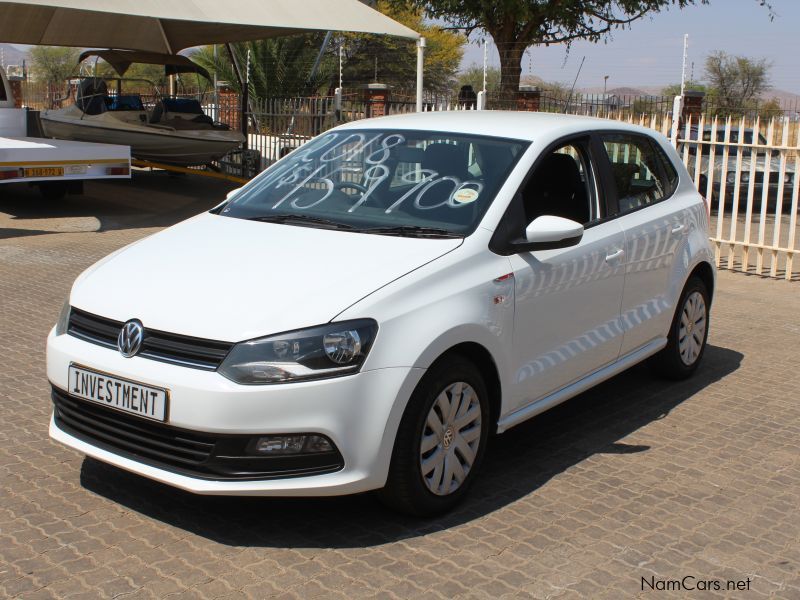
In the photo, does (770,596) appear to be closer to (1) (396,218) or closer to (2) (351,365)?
(2) (351,365)

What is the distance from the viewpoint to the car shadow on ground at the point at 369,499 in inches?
160

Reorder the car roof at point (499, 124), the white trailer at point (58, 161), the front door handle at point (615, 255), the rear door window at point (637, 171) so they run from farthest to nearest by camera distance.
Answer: the white trailer at point (58, 161)
the rear door window at point (637, 171)
the front door handle at point (615, 255)
the car roof at point (499, 124)

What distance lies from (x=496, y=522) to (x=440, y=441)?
47 cm

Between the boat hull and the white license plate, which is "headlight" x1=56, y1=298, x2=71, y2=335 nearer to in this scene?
the white license plate

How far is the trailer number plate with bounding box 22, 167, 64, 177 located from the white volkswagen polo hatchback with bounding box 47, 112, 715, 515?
8619mm

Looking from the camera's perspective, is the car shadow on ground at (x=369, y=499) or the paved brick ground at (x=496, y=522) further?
the car shadow on ground at (x=369, y=499)

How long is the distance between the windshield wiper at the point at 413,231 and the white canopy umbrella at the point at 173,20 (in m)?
9.04

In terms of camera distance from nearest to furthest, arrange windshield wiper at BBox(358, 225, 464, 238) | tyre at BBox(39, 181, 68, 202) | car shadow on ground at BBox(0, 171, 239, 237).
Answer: windshield wiper at BBox(358, 225, 464, 238)
car shadow on ground at BBox(0, 171, 239, 237)
tyre at BBox(39, 181, 68, 202)

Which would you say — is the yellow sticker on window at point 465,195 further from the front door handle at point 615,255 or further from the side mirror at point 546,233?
the front door handle at point 615,255

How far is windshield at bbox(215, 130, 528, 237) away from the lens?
466 centimetres

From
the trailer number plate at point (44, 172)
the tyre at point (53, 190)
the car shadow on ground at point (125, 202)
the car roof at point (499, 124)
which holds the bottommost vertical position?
the car shadow on ground at point (125, 202)

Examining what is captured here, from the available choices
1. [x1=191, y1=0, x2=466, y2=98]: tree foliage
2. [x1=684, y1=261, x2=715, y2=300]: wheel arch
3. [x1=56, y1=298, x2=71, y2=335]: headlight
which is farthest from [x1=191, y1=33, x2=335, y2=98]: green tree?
[x1=56, y1=298, x2=71, y2=335]: headlight

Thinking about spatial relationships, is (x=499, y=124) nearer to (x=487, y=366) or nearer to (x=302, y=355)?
(x=487, y=366)

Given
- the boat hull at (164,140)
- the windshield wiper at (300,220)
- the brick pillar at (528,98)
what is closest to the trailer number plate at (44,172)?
the boat hull at (164,140)
